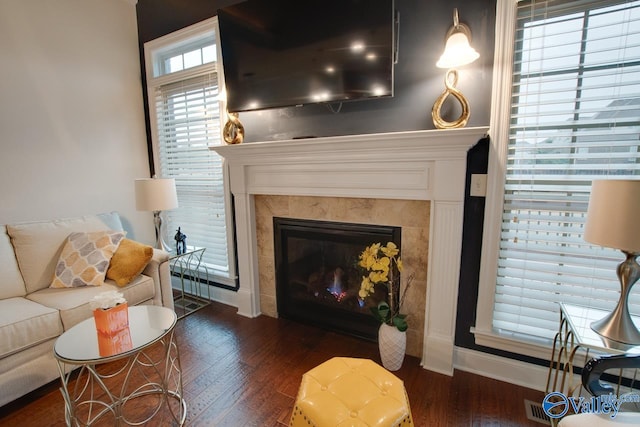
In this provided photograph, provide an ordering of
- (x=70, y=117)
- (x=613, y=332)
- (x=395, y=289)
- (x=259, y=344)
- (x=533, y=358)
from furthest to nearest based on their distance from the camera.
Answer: (x=70, y=117) < (x=259, y=344) < (x=395, y=289) < (x=533, y=358) < (x=613, y=332)

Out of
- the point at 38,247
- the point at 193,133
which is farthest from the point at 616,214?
the point at 38,247

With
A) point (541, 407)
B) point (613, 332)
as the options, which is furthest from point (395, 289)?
point (613, 332)

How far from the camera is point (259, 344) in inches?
89.4

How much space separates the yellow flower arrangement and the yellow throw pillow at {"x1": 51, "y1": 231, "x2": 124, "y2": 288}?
73.5 inches

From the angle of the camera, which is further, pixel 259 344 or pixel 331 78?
pixel 259 344

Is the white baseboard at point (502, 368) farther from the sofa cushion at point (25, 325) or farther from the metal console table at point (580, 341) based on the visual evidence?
the sofa cushion at point (25, 325)

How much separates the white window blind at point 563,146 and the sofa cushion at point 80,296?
8.06 feet

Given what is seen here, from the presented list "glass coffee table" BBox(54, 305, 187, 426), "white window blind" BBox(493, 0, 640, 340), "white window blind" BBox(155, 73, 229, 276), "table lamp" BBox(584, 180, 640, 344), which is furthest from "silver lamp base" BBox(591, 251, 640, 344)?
"white window blind" BBox(155, 73, 229, 276)

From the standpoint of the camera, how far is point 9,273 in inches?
83.4

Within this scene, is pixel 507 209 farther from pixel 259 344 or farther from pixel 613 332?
pixel 259 344

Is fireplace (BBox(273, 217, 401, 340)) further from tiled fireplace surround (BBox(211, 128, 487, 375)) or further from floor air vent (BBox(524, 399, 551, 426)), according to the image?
floor air vent (BBox(524, 399, 551, 426))

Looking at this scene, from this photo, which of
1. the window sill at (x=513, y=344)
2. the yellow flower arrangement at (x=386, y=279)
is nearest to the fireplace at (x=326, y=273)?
the yellow flower arrangement at (x=386, y=279)

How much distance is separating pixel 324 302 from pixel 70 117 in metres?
2.66

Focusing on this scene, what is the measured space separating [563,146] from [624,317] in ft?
2.72
